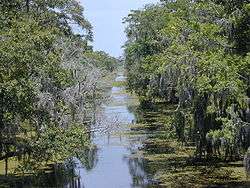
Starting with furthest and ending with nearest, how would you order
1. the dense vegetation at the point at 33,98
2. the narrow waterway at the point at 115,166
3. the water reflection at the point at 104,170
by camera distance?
1. the narrow waterway at the point at 115,166
2. the water reflection at the point at 104,170
3. the dense vegetation at the point at 33,98

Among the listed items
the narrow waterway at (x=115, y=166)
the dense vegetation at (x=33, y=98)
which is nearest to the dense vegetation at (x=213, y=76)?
the narrow waterway at (x=115, y=166)

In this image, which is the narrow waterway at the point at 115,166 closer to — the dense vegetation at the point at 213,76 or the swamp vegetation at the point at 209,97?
the swamp vegetation at the point at 209,97

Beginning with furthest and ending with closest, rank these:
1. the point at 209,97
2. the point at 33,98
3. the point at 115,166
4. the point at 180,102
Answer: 1. the point at 115,166
2. the point at 180,102
3. the point at 209,97
4. the point at 33,98

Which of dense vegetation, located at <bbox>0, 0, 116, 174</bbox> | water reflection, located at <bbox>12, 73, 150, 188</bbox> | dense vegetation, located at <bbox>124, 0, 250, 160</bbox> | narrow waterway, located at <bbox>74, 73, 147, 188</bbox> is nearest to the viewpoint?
dense vegetation, located at <bbox>0, 0, 116, 174</bbox>

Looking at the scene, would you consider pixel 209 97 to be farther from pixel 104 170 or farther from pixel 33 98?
pixel 33 98

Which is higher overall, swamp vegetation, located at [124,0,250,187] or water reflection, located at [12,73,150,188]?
swamp vegetation, located at [124,0,250,187]

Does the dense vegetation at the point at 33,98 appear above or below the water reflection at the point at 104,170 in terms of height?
above

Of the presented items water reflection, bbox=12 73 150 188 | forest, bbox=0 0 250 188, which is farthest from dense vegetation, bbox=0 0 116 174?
water reflection, bbox=12 73 150 188

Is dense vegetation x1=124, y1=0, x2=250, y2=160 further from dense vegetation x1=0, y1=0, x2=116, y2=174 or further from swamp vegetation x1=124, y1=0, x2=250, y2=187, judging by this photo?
dense vegetation x1=0, y1=0, x2=116, y2=174

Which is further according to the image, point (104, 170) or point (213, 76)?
point (104, 170)

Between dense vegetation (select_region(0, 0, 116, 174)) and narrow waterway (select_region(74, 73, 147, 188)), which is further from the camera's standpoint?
narrow waterway (select_region(74, 73, 147, 188))

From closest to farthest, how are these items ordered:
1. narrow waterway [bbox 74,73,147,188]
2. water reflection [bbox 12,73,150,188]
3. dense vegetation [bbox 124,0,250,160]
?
dense vegetation [bbox 124,0,250,160]
water reflection [bbox 12,73,150,188]
narrow waterway [bbox 74,73,147,188]

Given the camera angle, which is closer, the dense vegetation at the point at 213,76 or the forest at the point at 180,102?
the forest at the point at 180,102

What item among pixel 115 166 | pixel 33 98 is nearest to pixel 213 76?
pixel 33 98
